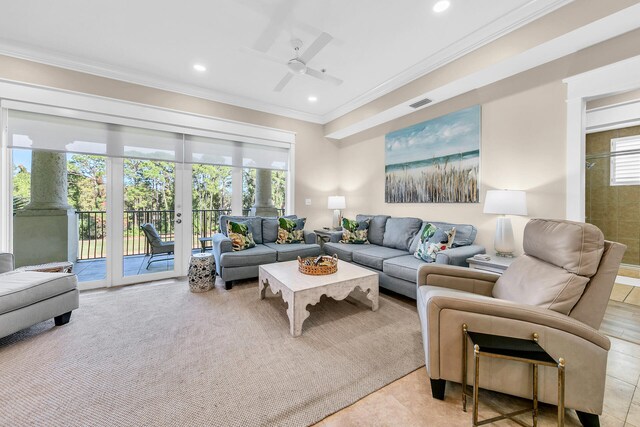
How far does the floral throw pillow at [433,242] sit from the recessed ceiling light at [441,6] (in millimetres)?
2102

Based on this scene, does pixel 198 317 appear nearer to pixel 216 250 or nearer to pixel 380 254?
pixel 216 250

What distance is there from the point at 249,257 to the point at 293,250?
2.11 feet

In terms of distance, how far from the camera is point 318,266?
246 cm

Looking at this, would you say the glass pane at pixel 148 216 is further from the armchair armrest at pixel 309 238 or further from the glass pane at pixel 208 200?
the armchair armrest at pixel 309 238

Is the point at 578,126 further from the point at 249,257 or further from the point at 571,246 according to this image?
the point at 249,257

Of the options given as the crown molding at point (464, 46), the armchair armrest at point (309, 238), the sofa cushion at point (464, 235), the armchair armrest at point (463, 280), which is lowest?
the armchair armrest at point (463, 280)

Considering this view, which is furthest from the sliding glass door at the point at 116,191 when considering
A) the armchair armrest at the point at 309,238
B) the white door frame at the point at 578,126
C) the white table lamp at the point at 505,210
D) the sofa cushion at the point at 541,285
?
the white door frame at the point at 578,126

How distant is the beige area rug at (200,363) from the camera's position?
131 cm

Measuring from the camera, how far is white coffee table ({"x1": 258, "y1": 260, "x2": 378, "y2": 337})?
81.0 inches

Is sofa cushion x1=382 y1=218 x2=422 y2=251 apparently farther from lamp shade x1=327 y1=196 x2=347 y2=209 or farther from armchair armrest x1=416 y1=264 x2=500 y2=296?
armchair armrest x1=416 y1=264 x2=500 y2=296

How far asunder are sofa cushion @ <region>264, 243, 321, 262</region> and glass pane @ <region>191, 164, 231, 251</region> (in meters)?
0.98

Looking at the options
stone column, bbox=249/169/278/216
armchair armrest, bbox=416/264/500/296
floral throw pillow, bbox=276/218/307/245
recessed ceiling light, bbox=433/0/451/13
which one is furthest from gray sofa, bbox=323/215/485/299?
recessed ceiling light, bbox=433/0/451/13

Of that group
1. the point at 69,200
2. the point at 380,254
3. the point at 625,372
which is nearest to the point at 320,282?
the point at 380,254

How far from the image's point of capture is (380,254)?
125 inches
